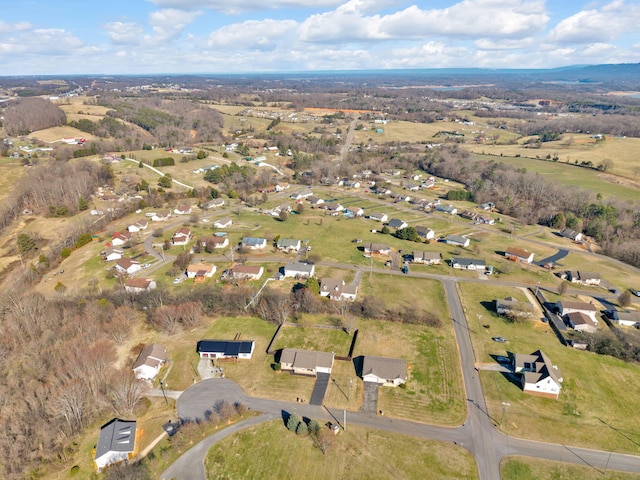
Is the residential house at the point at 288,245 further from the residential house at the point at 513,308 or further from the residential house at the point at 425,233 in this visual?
the residential house at the point at 513,308

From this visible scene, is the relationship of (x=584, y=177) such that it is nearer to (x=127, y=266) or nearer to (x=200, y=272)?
(x=200, y=272)

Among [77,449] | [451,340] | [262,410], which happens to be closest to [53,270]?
[77,449]

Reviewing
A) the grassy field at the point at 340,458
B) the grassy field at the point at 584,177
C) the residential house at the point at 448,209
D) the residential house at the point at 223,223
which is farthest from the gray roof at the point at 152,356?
the grassy field at the point at 584,177

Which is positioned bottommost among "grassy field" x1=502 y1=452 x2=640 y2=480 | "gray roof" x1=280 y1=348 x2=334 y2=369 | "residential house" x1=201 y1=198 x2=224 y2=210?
"grassy field" x1=502 y1=452 x2=640 y2=480

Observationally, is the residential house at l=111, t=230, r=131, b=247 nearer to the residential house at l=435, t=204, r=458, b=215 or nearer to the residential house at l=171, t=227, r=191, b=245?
the residential house at l=171, t=227, r=191, b=245

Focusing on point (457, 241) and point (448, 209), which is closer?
point (457, 241)

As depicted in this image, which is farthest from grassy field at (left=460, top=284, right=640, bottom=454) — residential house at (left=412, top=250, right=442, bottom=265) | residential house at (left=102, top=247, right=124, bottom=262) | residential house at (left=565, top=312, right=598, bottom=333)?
residential house at (left=102, top=247, right=124, bottom=262)

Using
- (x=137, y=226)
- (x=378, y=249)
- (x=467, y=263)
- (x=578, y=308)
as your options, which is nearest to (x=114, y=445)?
(x=378, y=249)
